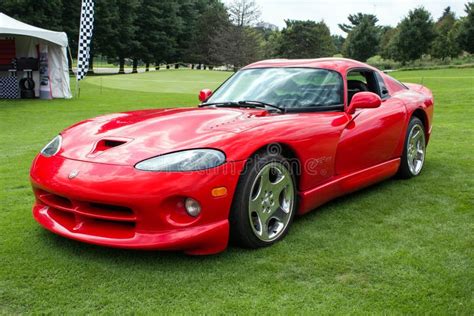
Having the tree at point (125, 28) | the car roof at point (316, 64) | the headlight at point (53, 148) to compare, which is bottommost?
the headlight at point (53, 148)

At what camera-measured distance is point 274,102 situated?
3688 mm

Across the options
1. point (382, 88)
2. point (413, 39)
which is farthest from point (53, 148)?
point (413, 39)

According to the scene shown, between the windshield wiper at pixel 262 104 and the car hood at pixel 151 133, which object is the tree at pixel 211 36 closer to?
the windshield wiper at pixel 262 104

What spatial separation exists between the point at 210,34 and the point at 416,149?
63087 mm

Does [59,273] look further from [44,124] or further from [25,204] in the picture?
[44,124]

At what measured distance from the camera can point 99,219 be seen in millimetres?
2725

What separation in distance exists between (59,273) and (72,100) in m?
13.1

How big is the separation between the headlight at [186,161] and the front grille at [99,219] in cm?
28

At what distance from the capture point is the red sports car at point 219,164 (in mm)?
2631

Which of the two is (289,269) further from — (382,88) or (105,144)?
(382,88)

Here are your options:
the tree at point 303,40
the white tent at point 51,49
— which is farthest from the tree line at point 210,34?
the white tent at point 51,49

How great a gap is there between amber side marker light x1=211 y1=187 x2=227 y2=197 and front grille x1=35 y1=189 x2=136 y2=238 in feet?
1.50

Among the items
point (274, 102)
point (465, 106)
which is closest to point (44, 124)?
point (274, 102)

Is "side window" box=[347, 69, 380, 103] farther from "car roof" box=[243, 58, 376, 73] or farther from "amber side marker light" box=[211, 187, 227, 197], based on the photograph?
"amber side marker light" box=[211, 187, 227, 197]
